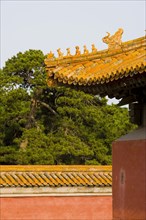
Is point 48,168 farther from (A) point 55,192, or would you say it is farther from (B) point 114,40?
(B) point 114,40

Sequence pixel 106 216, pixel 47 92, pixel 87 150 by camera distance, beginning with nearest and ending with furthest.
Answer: pixel 106 216
pixel 87 150
pixel 47 92

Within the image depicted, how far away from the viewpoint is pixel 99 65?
868 centimetres

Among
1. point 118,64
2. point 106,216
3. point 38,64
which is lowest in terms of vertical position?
point 106,216

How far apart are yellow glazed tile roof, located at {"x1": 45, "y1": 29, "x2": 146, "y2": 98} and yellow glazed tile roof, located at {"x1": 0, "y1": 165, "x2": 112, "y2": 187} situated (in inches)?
274

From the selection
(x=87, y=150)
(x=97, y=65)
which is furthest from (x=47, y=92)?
(x=97, y=65)

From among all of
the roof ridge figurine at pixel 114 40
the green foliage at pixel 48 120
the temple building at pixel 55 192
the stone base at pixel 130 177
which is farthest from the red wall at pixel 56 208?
the green foliage at pixel 48 120

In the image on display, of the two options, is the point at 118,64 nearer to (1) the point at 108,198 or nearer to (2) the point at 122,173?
(2) the point at 122,173

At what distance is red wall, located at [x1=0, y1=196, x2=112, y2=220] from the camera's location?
50.1 ft

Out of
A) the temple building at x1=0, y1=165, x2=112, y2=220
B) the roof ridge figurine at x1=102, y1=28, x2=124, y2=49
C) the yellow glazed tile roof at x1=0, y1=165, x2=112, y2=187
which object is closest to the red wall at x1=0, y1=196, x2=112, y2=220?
the temple building at x1=0, y1=165, x2=112, y2=220

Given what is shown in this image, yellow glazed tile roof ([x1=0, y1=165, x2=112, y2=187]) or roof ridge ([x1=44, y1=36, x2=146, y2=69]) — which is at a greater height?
roof ridge ([x1=44, y1=36, x2=146, y2=69])

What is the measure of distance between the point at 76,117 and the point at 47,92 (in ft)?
7.02

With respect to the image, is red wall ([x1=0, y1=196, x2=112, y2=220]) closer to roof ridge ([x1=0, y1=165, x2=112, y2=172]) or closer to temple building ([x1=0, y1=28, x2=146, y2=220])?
roof ridge ([x1=0, y1=165, x2=112, y2=172])

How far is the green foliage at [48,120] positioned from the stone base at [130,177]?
1903 centimetres

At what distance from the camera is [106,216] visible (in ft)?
52.8
